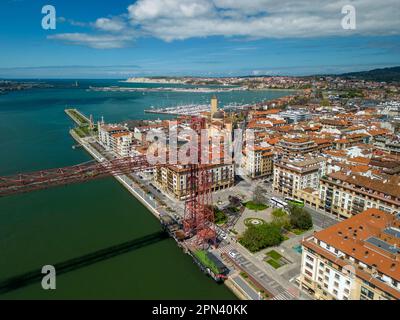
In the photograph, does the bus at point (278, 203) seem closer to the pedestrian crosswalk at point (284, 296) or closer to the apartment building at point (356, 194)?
the apartment building at point (356, 194)

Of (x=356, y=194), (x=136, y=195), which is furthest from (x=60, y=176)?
(x=356, y=194)

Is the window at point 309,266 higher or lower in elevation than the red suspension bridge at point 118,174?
lower

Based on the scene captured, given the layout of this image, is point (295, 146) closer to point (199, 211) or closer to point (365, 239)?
point (199, 211)

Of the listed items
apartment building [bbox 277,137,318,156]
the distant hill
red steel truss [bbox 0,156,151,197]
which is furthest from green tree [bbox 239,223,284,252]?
the distant hill

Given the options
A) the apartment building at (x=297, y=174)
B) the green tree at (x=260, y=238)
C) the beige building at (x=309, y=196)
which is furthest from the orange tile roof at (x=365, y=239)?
the apartment building at (x=297, y=174)

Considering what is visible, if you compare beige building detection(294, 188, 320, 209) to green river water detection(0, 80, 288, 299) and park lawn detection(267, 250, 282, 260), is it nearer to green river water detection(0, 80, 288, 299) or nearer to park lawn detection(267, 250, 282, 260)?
park lawn detection(267, 250, 282, 260)

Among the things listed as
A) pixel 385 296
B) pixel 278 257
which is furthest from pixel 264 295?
pixel 385 296
